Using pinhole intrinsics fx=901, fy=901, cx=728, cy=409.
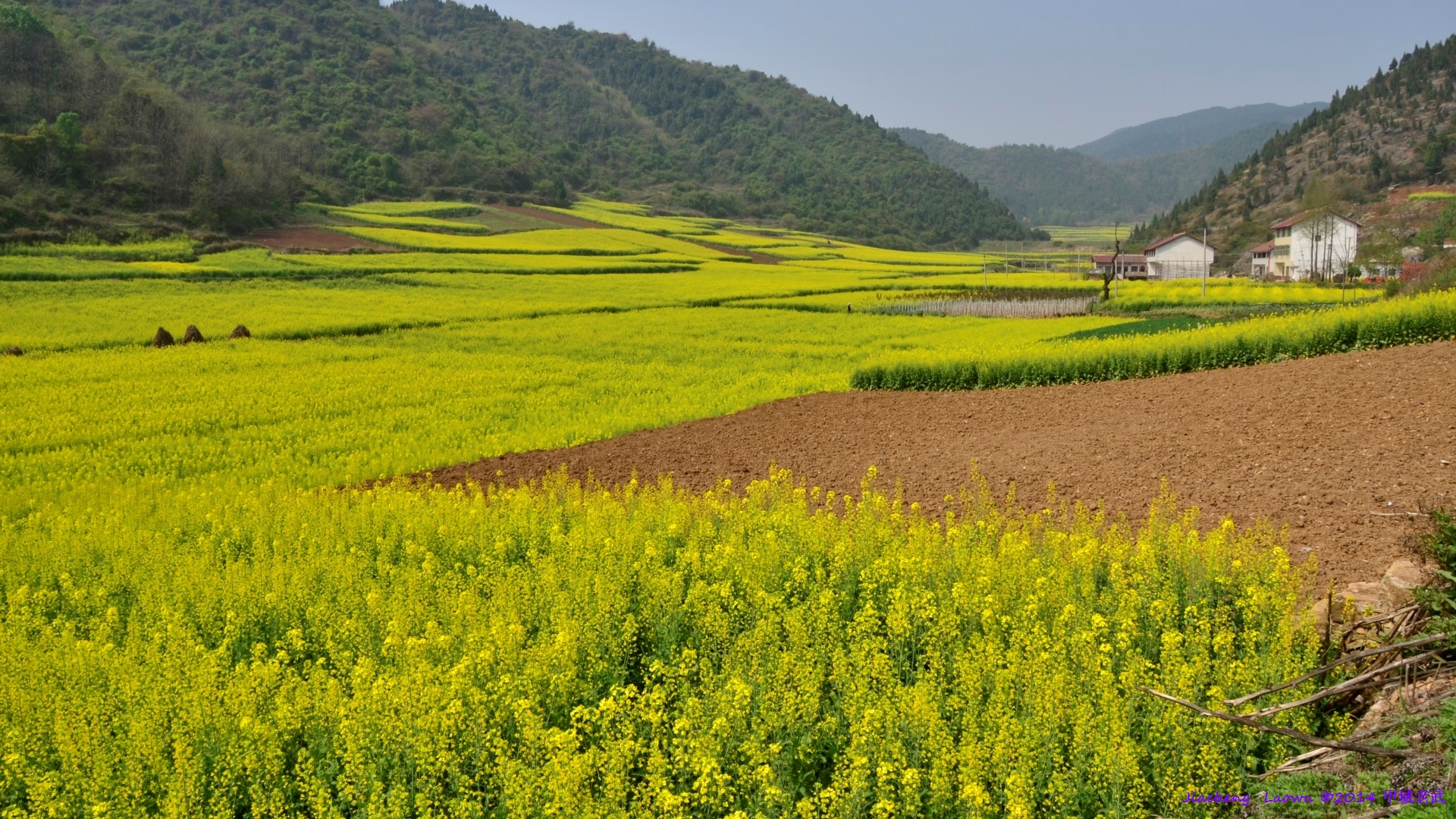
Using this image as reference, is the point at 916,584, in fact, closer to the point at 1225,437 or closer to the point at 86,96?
the point at 1225,437

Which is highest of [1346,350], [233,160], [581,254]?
[233,160]

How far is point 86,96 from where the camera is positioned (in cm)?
6431

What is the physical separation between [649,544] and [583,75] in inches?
6677

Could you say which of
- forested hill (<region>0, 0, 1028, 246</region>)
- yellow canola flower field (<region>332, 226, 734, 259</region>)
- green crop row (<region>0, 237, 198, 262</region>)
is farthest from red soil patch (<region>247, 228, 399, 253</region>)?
forested hill (<region>0, 0, 1028, 246</region>)

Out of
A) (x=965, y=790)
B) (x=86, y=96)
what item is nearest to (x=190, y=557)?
(x=965, y=790)

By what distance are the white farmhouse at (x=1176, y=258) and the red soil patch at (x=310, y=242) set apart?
60.8m

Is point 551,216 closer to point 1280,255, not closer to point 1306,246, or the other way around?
point 1280,255

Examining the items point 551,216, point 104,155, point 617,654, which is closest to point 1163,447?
point 617,654

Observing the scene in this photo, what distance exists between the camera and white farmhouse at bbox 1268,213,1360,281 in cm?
6462

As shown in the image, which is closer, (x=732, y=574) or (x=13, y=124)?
(x=732, y=574)

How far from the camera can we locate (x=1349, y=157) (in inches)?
3821

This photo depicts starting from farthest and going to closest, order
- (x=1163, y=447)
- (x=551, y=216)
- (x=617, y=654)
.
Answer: (x=551, y=216) → (x=1163, y=447) → (x=617, y=654)

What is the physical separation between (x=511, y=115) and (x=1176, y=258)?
299 feet

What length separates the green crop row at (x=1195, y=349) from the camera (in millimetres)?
17219
